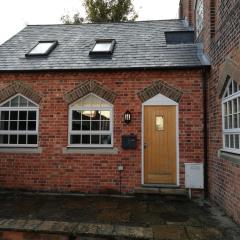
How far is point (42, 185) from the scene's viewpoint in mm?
9250

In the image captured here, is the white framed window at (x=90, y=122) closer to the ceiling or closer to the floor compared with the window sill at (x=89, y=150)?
closer to the ceiling

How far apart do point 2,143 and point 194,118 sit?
19.4 ft

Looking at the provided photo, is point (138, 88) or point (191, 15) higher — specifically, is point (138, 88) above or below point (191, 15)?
below

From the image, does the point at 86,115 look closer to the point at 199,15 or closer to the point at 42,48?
the point at 42,48

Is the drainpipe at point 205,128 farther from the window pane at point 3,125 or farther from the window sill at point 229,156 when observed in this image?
the window pane at point 3,125

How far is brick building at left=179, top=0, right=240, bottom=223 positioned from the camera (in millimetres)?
6344

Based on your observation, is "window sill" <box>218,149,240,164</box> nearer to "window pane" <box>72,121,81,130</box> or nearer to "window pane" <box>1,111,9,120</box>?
"window pane" <box>72,121,81,130</box>

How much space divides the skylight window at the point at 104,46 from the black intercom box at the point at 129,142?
2.88 meters

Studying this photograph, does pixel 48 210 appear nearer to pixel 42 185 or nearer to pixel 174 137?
pixel 42 185

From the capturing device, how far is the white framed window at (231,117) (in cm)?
648

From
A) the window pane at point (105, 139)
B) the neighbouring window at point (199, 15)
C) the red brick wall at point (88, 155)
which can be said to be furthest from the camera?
the neighbouring window at point (199, 15)

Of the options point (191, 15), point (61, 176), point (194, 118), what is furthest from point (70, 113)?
point (191, 15)

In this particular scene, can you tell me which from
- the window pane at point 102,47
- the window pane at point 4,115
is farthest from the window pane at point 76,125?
the window pane at point 102,47

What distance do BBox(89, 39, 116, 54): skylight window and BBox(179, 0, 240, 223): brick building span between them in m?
2.98
